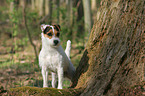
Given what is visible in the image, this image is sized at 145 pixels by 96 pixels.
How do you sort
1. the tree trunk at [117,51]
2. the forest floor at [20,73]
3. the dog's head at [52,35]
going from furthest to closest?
the forest floor at [20,73]
the dog's head at [52,35]
the tree trunk at [117,51]

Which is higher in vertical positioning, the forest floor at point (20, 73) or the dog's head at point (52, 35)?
the dog's head at point (52, 35)

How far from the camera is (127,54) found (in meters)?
3.21

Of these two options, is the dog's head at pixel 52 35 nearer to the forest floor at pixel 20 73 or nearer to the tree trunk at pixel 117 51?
the tree trunk at pixel 117 51

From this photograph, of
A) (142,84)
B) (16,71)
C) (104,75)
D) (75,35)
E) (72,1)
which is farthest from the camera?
(72,1)

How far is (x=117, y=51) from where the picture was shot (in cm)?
328

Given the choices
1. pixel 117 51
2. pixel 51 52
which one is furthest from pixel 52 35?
pixel 117 51

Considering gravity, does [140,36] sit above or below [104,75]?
above

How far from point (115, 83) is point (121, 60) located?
1.42ft

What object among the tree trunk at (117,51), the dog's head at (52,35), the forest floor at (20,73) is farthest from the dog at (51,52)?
the forest floor at (20,73)

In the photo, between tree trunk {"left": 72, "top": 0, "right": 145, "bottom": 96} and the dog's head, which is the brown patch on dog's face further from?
tree trunk {"left": 72, "top": 0, "right": 145, "bottom": 96}

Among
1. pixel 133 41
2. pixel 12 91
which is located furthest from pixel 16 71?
pixel 133 41

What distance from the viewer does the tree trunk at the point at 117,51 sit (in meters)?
3.15

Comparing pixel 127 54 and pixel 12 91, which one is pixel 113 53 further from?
pixel 12 91

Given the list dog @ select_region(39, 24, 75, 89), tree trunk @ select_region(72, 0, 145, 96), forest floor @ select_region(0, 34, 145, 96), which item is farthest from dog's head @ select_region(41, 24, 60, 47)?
forest floor @ select_region(0, 34, 145, 96)
